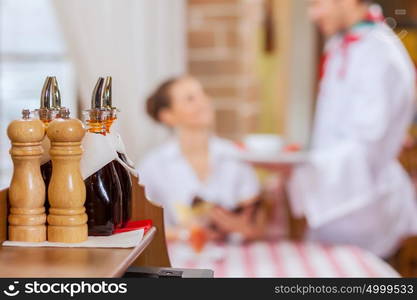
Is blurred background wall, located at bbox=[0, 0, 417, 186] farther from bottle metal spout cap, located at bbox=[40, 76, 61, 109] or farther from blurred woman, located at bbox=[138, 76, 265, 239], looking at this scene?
Answer: bottle metal spout cap, located at bbox=[40, 76, 61, 109]

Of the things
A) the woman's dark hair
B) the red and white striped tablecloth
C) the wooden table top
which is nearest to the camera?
the wooden table top

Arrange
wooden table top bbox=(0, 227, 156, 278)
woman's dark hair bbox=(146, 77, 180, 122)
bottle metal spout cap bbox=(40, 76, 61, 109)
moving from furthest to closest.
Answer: woman's dark hair bbox=(146, 77, 180, 122) → bottle metal spout cap bbox=(40, 76, 61, 109) → wooden table top bbox=(0, 227, 156, 278)

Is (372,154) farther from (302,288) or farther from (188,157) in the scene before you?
(302,288)

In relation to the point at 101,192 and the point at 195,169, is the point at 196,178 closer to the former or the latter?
the point at 195,169

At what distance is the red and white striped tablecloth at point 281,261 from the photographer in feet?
5.49

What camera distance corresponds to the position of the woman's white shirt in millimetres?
2160

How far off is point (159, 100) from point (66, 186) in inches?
53.3

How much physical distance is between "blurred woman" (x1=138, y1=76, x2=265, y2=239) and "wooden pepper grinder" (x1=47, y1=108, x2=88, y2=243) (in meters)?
1.31

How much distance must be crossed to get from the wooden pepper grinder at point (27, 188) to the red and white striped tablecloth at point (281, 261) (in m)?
0.83

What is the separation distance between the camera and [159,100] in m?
2.14

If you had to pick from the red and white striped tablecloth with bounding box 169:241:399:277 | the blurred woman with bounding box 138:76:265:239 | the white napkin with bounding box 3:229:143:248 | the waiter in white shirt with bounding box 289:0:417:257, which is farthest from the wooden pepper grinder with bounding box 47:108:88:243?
the waiter in white shirt with bounding box 289:0:417:257

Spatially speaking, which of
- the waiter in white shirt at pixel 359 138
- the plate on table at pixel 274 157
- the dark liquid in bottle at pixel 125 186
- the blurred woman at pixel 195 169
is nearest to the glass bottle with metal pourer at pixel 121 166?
the dark liquid in bottle at pixel 125 186

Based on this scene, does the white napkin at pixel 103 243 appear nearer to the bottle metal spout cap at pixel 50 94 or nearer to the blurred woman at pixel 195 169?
the bottle metal spout cap at pixel 50 94

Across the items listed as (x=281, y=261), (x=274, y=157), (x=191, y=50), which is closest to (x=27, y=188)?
(x=281, y=261)
